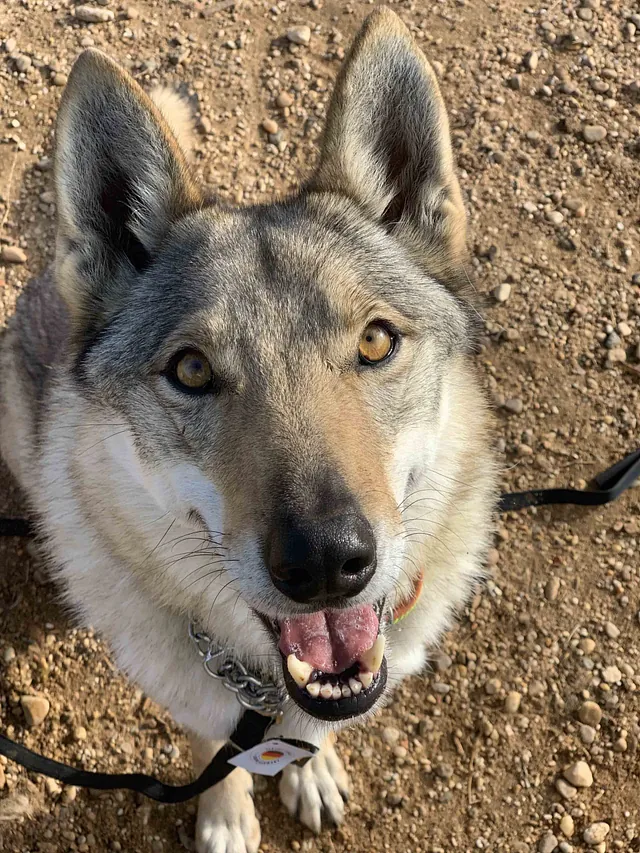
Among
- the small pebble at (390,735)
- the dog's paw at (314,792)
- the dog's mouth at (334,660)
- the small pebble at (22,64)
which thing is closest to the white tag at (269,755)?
the dog's paw at (314,792)

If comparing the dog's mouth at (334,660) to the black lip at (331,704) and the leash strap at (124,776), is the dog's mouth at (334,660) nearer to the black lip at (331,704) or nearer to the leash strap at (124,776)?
the black lip at (331,704)

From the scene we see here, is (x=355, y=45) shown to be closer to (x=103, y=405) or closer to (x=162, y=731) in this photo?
(x=103, y=405)

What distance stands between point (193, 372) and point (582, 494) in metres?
2.72

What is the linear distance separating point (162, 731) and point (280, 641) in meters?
1.85

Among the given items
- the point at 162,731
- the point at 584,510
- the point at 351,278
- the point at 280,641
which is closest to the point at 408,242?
the point at 351,278

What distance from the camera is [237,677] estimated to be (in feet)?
9.19

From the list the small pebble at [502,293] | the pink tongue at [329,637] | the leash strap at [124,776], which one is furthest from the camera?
the small pebble at [502,293]

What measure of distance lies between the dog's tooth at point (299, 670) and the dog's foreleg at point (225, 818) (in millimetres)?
1431

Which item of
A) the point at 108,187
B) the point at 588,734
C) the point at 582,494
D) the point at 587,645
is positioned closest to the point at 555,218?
the point at 582,494

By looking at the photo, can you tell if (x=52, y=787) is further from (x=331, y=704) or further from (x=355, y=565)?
(x=355, y=565)

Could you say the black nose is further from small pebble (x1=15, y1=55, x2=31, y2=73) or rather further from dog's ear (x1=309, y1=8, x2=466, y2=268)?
small pebble (x1=15, y1=55, x2=31, y2=73)

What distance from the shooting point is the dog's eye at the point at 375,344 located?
234 cm

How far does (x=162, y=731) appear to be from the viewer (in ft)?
12.3

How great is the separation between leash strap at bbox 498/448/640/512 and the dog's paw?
1712 mm
